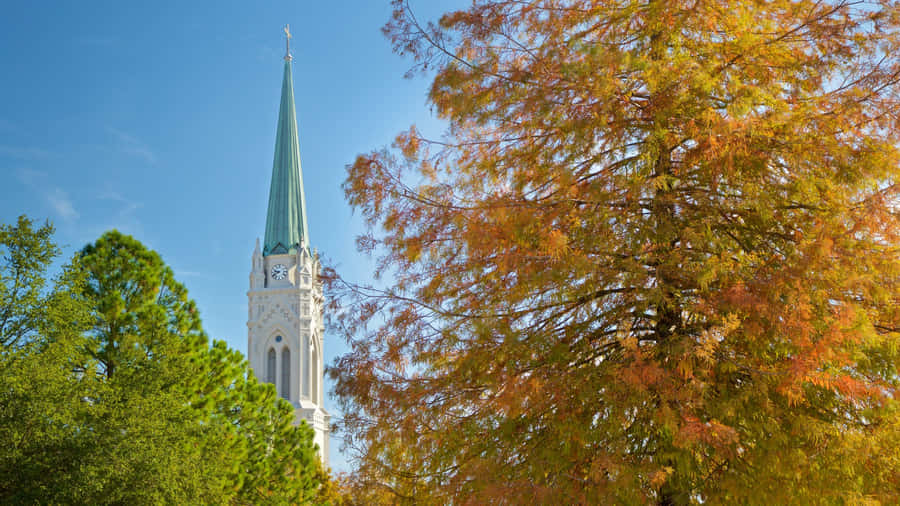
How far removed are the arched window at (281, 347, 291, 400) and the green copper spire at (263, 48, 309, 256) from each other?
9.15 metres

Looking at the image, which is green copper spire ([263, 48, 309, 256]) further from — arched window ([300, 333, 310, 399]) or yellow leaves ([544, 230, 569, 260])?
yellow leaves ([544, 230, 569, 260])

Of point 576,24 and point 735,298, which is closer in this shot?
point 735,298

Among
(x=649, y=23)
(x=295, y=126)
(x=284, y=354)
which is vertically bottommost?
(x=649, y=23)

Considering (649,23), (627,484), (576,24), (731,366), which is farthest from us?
(576,24)

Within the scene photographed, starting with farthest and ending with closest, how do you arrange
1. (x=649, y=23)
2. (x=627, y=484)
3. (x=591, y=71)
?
1. (x=649, y=23)
2. (x=591, y=71)
3. (x=627, y=484)

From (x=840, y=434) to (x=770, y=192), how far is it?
6.46ft

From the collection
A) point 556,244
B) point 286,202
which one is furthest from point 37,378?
point 286,202

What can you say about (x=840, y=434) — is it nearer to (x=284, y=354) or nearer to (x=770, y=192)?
(x=770, y=192)

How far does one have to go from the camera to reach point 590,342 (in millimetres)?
7203

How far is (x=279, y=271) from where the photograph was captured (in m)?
71.2

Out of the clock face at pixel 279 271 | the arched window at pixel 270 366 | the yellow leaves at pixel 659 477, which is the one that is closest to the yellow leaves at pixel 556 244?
the yellow leaves at pixel 659 477

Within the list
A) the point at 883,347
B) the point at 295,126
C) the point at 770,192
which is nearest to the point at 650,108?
the point at 770,192

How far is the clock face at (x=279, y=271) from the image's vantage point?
70.8 m

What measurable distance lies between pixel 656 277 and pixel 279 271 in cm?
6683
